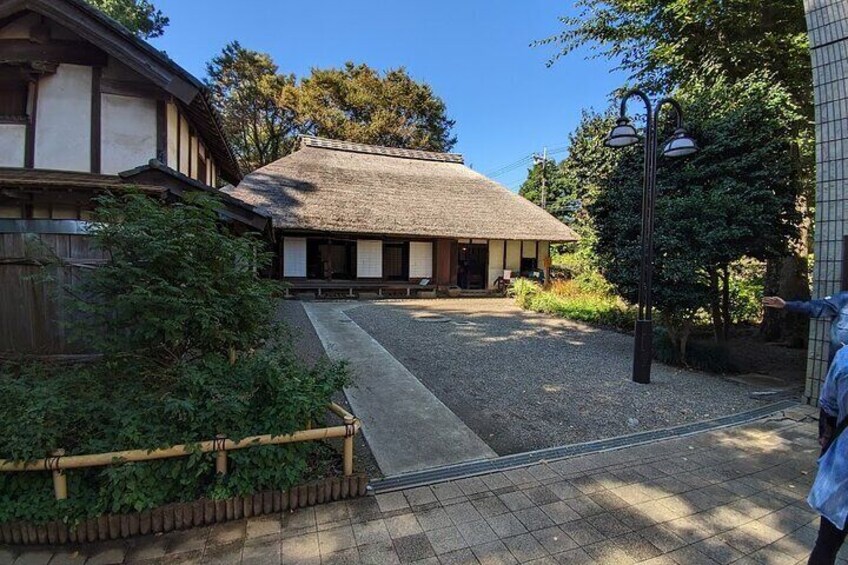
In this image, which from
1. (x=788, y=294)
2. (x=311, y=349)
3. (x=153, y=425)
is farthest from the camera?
(x=788, y=294)

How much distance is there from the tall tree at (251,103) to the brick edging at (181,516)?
24.6 meters

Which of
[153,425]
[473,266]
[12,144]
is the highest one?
[12,144]

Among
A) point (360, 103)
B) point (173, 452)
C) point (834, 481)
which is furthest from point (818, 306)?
point (360, 103)

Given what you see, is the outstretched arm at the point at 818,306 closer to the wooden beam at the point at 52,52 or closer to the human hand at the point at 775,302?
the human hand at the point at 775,302

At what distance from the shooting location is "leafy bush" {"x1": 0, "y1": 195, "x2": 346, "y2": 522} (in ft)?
8.18

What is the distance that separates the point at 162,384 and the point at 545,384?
4.52 m

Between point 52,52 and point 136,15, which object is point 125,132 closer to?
point 52,52

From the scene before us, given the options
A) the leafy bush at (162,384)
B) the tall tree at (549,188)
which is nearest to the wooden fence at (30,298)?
the leafy bush at (162,384)

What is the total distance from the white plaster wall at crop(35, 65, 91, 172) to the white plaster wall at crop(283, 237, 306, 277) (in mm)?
9088

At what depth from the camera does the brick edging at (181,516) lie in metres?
2.41

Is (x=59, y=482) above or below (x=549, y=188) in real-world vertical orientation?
below

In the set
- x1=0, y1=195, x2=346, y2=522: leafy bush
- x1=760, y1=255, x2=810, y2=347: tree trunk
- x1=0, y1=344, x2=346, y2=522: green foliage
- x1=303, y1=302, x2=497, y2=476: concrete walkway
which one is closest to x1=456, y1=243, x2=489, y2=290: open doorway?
x1=760, y1=255, x2=810, y2=347: tree trunk

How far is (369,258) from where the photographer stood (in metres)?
16.4

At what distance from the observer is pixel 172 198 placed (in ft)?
20.4
